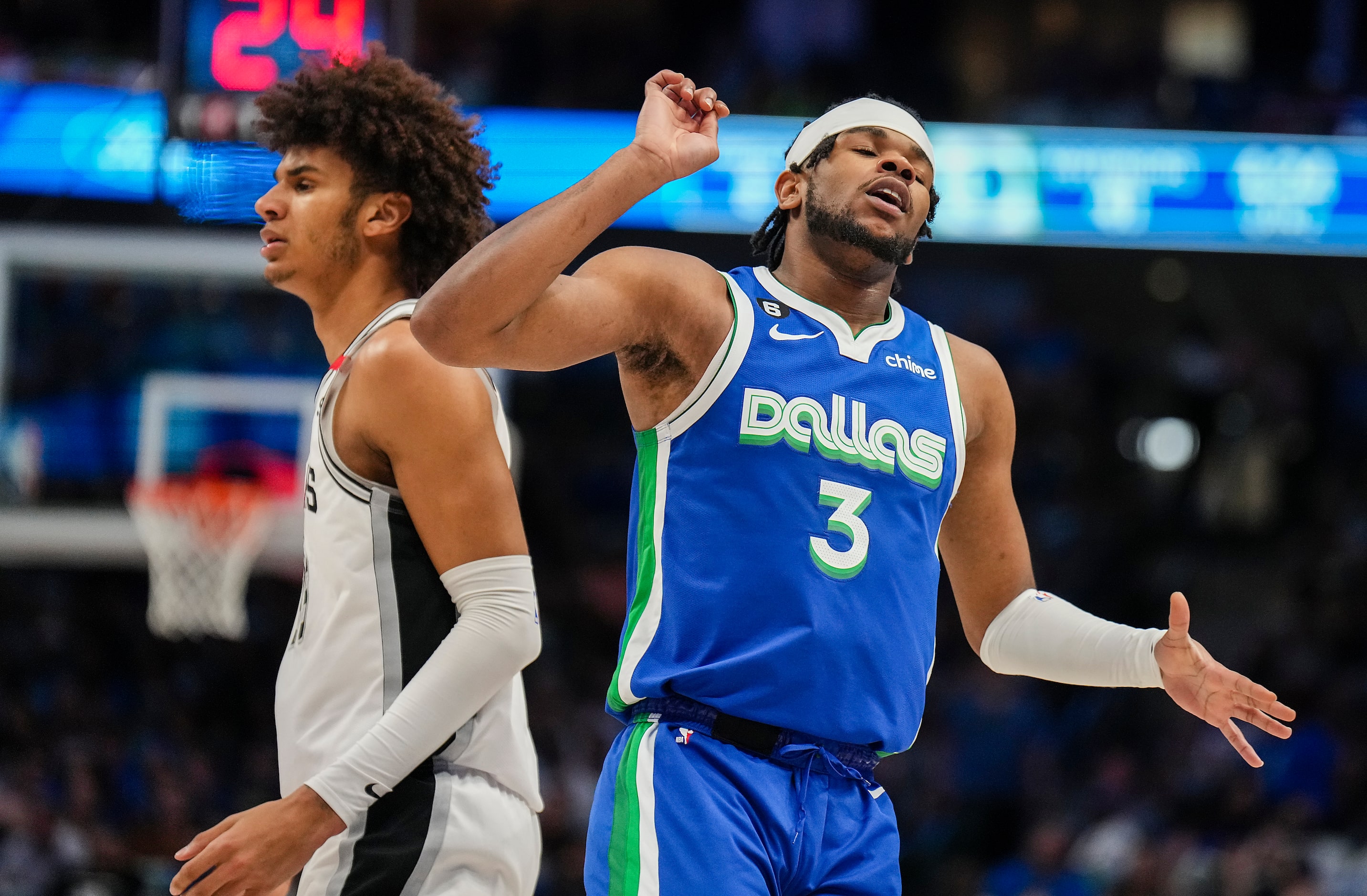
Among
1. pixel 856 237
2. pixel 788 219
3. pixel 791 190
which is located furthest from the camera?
pixel 788 219

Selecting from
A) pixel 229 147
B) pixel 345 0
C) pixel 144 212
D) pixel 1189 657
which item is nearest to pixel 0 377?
pixel 144 212

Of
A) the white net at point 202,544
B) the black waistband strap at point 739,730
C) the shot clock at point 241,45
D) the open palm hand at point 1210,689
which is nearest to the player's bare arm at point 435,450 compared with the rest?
the black waistband strap at point 739,730

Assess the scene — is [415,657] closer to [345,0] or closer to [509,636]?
[509,636]

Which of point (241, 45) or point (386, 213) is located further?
point (241, 45)

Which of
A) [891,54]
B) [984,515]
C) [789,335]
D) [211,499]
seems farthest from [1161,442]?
[789,335]

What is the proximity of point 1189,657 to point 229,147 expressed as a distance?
4049mm

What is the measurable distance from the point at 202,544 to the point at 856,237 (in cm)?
586

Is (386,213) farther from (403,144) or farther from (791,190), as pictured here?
(791,190)

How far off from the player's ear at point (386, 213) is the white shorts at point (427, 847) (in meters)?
1.19

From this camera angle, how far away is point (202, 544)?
8.27m

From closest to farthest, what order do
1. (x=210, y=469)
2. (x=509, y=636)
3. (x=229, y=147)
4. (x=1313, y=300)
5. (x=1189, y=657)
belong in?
(x=509, y=636) < (x=1189, y=657) < (x=229, y=147) < (x=210, y=469) < (x=1313, y=300)

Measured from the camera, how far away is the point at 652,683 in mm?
2982

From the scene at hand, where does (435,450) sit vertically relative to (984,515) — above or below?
above

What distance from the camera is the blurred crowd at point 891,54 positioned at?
11.5m
